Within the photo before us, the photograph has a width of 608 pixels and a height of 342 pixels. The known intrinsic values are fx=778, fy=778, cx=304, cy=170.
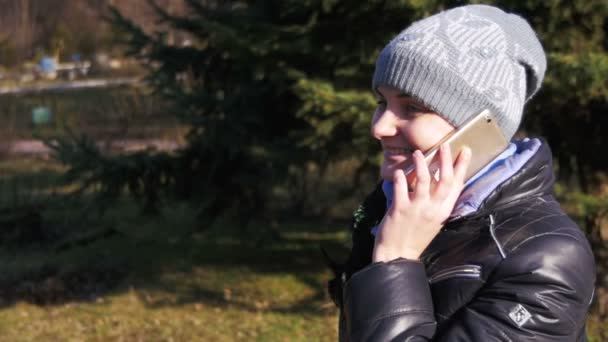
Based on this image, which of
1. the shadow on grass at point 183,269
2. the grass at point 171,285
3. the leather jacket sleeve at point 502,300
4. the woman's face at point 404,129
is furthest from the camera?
the shadow on grass at point 183,269

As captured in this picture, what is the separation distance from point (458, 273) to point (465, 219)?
0.40ft

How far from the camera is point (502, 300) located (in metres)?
1.50

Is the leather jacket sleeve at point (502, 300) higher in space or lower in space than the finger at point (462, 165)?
lower

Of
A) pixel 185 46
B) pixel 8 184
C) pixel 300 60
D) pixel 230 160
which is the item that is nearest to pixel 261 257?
pixel 230 160

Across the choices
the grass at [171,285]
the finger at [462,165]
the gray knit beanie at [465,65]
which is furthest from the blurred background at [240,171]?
the finger at [462,165]

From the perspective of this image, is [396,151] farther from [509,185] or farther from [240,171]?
[240,171]

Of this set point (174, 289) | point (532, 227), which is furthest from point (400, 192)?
point (174, 289)

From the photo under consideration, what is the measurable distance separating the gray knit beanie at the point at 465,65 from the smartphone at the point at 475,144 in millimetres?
42

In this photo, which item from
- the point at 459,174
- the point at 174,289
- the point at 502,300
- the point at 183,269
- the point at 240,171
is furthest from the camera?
the point at 183,269

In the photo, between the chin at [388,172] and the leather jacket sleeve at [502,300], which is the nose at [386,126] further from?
the leather jacket sleeve at [502,300]

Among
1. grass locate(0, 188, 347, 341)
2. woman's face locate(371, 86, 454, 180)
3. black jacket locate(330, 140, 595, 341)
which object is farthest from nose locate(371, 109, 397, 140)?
grass locate(0, 188, 347, 341)

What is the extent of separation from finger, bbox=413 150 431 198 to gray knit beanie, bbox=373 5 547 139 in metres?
0.18

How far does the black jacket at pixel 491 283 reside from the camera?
4.89 ft

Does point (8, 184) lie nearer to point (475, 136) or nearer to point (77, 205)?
point (77, 205)
